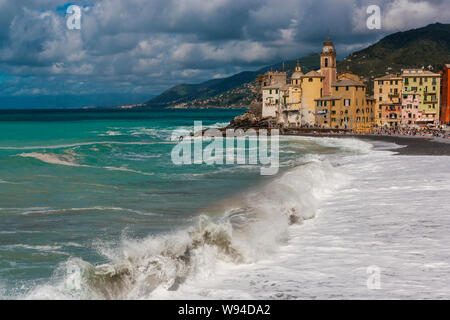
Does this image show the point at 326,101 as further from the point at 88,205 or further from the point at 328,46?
the point at 88,205

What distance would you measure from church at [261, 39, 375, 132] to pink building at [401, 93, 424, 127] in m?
5.54

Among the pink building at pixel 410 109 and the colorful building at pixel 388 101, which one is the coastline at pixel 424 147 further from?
the colorful building at pixel 388 101

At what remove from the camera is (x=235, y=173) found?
29797 mm

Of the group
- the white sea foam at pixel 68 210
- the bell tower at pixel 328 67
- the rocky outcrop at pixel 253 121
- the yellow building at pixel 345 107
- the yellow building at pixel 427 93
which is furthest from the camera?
the rocky outcrop at pixel 253 121

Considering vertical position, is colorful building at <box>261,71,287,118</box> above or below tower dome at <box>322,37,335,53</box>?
below

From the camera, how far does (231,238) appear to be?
456 inches

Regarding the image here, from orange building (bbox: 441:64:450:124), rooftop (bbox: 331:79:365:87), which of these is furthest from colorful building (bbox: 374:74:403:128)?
orange building (bbox: 441:64:450:124)

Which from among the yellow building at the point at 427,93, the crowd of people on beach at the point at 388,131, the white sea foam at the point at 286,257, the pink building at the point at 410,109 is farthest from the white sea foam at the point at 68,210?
the yellow building at the point at 427,93

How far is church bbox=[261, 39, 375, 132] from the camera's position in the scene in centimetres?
7950

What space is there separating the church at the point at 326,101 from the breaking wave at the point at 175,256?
217 feet

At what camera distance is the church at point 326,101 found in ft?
261

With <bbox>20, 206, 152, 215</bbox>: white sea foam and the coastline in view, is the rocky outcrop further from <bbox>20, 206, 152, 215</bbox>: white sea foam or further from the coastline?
<bbox>20, 206, 152, 215</bbox>: white sea foam

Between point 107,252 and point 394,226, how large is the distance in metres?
7.73
